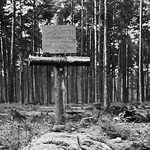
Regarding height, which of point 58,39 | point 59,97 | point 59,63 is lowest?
point 59,97

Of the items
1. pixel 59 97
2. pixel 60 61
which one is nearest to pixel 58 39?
pixel 60 61

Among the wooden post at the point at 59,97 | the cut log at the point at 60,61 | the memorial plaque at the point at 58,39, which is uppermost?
the memorial plaque at the point at 58,39

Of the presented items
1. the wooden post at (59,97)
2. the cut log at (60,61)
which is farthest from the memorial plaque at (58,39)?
the wooden post at (59,97)

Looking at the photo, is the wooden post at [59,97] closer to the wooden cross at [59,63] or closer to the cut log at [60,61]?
the wooden cross at [59,63]

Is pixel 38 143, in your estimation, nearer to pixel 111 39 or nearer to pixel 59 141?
pixel 59 141

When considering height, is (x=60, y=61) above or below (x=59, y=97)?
above

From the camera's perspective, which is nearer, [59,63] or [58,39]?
[58,39]

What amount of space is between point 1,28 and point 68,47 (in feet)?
66.5

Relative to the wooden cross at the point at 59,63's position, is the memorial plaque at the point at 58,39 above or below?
above

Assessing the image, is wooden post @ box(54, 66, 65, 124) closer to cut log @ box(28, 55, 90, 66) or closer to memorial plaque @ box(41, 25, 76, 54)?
cut log @ box(28, 55, 90, 66)

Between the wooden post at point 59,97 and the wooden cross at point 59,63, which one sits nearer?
the wooden cross at point 59,63

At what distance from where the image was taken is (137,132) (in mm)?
5898

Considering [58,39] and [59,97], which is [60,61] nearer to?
[58,39]

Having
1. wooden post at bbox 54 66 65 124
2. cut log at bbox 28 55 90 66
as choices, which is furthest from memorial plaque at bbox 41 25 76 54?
wooden post at bbox 54 66 65 124
